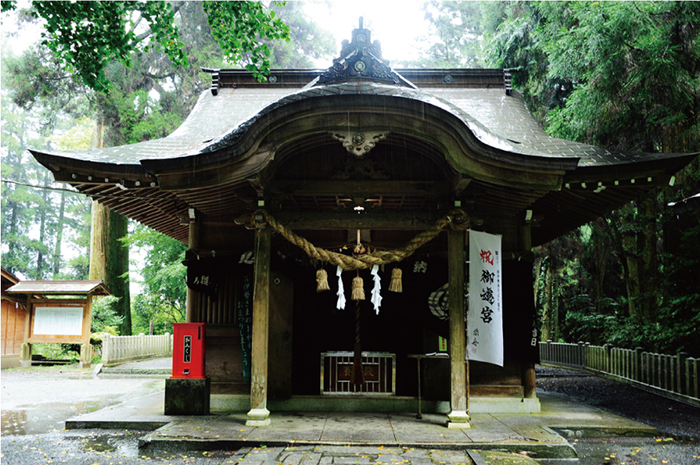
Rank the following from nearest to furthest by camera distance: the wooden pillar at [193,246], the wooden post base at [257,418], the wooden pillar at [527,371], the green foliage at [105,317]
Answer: the wooden post base at [257,418], the wooden pillar at [527,371], the wooden pillar at [193,246], the green foliage at [105,317]

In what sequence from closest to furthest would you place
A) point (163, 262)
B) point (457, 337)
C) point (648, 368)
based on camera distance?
point (457, 337) < point (648, 368) < point (163, 262)

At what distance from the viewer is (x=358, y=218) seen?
7.13 metres

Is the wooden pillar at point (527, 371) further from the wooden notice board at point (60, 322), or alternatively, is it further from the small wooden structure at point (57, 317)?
the wooden notice board at point (60, 322)

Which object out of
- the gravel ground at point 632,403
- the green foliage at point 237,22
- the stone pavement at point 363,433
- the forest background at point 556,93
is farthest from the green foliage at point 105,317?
the green foliage at point 237,22

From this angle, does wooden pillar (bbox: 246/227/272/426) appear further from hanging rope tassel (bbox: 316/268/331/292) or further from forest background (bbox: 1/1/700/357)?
forest background (bbox: 1/1/700/357)

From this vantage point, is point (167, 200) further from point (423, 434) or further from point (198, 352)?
point (423, 434)

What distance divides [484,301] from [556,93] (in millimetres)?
9895

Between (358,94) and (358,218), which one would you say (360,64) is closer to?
(358,94)

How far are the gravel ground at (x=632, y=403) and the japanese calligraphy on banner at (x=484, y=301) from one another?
2.60 meters

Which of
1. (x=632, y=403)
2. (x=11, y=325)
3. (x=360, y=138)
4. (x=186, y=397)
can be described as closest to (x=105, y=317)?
(x=11, y=325)

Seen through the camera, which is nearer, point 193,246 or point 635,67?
point 193,246

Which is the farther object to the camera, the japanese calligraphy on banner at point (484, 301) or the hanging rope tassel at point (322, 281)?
the hanging rope tassel at point (322, 281)

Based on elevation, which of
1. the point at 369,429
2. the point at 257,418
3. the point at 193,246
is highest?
the point at 193,246

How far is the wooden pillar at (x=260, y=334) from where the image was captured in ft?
22.1
